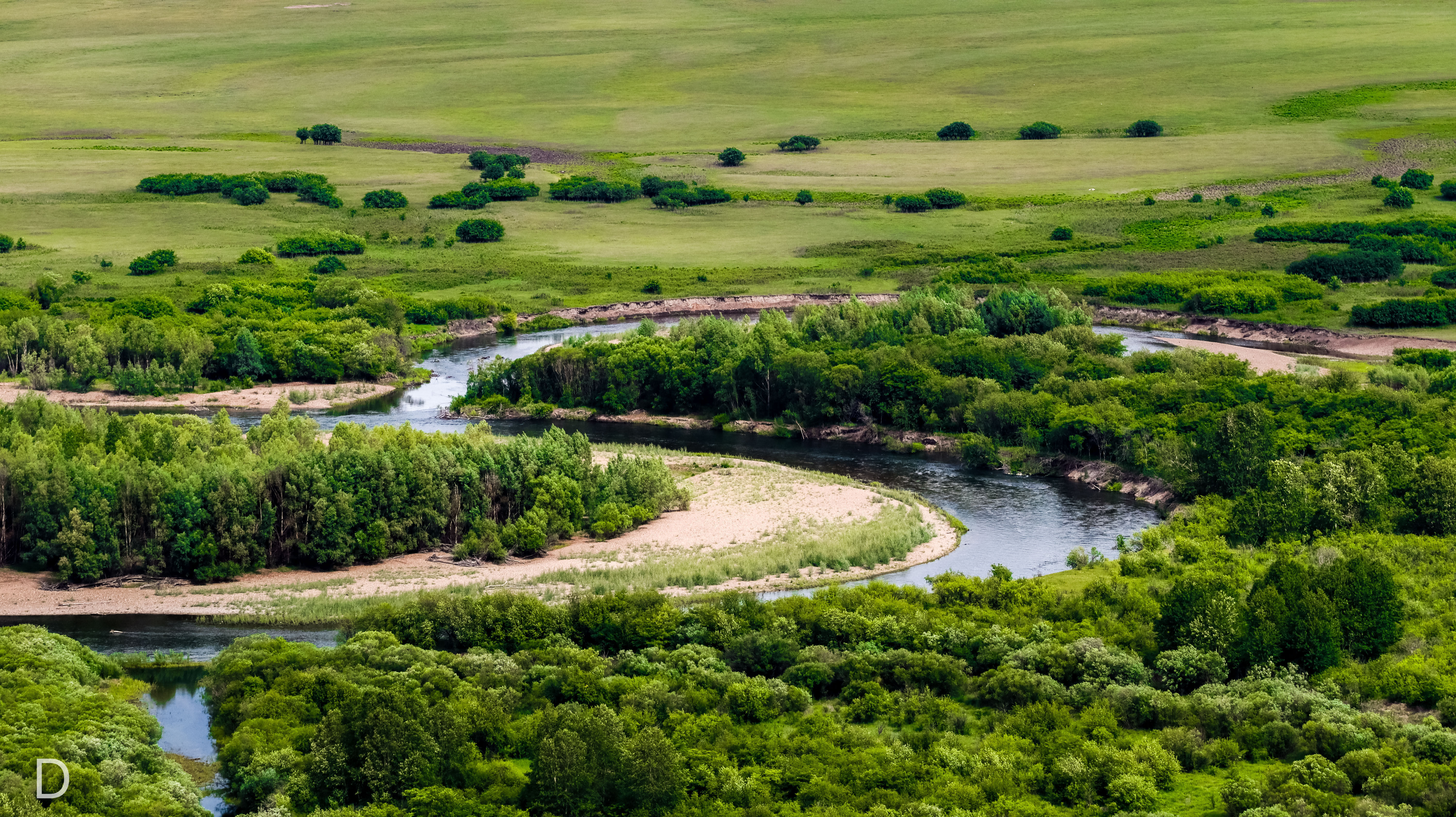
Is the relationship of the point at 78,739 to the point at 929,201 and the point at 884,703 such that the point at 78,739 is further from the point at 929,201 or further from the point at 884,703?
the point at 929,201

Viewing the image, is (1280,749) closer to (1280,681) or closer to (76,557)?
(1280,681)

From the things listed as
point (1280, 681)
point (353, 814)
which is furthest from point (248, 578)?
point (1280, 681)

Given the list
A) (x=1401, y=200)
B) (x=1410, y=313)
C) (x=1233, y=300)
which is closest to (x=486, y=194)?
(x=1233, y=300)

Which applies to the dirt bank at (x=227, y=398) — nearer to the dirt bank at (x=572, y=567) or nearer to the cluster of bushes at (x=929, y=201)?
the dirt bank at (x=572, y=567)

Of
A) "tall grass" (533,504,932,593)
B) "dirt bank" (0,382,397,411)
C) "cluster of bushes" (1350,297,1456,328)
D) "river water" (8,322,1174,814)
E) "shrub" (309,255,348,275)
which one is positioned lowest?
"dirt bank" (0,382,397,411)

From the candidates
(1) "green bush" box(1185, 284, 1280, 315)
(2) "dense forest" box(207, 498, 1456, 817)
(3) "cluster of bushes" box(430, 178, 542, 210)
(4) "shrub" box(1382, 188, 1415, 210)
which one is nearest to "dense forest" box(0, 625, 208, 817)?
(2) "dense forest" box(207, 498, 1456, 817)

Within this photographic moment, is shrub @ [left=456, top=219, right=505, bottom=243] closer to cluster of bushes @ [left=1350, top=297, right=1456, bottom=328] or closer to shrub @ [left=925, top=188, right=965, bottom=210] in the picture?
shrub @ [left=925, top=188, right=965, bottom=210]
